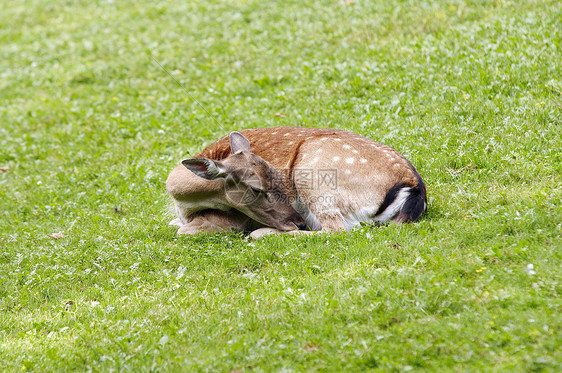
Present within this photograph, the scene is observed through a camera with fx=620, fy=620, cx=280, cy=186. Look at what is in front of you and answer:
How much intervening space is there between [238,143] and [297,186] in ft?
2.66

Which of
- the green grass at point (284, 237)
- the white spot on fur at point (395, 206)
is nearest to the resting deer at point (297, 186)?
the white spot on fur at point (395, 206)

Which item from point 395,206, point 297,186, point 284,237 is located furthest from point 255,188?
point 395,206

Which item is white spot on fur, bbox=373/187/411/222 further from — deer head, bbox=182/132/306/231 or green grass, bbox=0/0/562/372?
deer head, bbox=182/132/306/231

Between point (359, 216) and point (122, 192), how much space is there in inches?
153

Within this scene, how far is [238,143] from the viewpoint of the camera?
6633 mm

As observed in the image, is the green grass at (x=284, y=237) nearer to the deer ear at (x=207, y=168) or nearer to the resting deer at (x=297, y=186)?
the resting deer at (x=297, y=186)

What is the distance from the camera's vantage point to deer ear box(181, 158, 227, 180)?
6.16 meters

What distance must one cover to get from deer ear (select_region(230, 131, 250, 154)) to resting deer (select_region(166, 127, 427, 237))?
0.04 ft

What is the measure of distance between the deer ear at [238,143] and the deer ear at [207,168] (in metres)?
0.33

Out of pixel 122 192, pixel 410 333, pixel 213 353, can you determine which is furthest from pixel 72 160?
pixel 410 333

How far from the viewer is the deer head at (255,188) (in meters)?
6.29

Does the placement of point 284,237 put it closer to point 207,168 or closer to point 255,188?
point 255,188

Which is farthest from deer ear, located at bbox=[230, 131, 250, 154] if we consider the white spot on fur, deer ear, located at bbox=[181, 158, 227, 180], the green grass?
the white spot on fur

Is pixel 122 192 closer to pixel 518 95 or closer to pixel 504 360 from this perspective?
pixel 518 95
